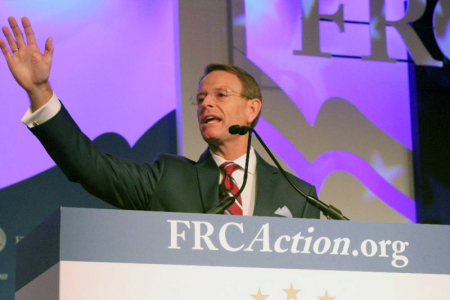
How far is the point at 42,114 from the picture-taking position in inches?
80.6

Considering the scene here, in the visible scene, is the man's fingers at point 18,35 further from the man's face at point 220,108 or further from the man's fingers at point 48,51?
the man's face at point 220,108

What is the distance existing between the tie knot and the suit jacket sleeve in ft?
0.67

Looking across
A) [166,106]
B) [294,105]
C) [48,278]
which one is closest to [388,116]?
[294,105]

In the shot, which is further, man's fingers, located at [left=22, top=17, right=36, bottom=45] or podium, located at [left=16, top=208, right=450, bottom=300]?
man's fingers, located at [left=22, top=17, right=36, bottom=45]

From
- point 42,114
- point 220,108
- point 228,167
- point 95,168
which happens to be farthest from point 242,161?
point 42,114

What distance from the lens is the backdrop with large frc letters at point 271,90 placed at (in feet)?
12.6

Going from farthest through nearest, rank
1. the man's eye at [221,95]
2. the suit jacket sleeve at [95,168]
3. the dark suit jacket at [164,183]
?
the man's eye at [221,95] → the dark suit jacket at [164,183] → the suit jacket sleeve at [95,168]

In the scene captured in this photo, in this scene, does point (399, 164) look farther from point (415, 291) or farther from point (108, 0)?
point (415, 291)

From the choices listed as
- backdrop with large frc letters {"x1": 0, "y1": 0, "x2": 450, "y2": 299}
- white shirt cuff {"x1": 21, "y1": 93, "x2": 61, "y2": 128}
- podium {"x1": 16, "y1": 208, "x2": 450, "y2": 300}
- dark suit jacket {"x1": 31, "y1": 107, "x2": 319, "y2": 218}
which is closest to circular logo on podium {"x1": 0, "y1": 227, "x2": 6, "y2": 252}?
backdrop with large frc letters {"x1": 0, "y1": 0, "x2": 450, "y2": 299}

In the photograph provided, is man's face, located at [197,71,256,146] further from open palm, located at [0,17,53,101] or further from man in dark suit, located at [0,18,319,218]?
open palm, located at [0,17,53,101]

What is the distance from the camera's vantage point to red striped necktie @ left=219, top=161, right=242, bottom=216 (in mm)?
2533

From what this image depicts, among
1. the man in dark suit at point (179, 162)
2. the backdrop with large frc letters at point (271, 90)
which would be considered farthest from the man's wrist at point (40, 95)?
the backdrop with large frc letters at point (271, 90)

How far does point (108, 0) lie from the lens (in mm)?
4098

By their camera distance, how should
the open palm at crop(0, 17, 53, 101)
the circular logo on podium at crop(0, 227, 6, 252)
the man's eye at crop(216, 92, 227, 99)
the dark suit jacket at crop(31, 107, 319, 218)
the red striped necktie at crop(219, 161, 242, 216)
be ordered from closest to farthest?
the open palm at crop(0, 17, 53, 101), the dark suit jacket at crop(31, 107, 319, 218), the red striped necktie at crop(219, 161, 242, 216), the man's eye at crop(216, 92, 227, 99), the circular logo on podium at crop(0, 227, 6, 252)
